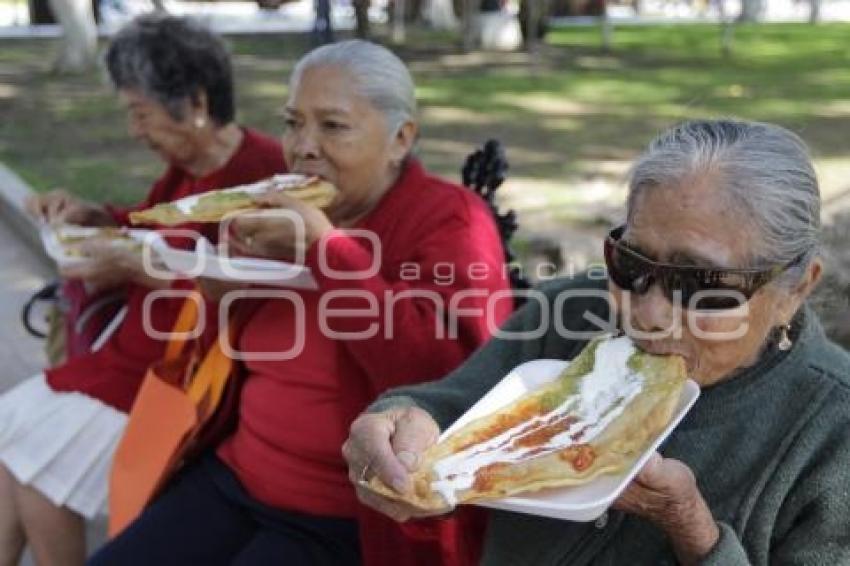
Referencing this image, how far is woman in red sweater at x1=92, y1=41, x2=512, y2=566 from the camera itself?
87.9 inches

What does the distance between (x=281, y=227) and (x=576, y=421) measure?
0.86 m

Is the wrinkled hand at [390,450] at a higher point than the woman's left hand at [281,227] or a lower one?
lower

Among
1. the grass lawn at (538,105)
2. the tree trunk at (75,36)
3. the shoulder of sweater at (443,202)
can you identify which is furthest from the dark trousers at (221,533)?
the tree trunk at (75,36)

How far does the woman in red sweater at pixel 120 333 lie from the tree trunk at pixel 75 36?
914 cm

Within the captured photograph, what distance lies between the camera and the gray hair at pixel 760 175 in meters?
1.59

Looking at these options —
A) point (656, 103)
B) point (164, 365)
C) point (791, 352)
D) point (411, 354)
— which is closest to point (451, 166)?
point (656, 103)

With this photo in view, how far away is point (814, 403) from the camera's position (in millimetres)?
1688

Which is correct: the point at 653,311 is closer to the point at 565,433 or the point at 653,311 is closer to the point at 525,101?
the point at 565,433

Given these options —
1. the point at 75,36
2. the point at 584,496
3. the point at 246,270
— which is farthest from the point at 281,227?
the point at 75,36

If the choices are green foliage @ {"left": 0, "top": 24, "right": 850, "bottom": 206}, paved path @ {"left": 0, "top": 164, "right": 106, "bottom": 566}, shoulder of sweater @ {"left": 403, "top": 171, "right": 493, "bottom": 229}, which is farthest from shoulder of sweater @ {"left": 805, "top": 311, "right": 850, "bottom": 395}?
green foliage @ {"left": 0, "top": 24, "right": 850, "bottom": 206}

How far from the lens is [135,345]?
3006 mm

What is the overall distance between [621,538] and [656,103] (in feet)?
28.2

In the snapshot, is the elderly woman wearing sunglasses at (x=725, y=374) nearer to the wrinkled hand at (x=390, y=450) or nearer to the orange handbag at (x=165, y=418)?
the wrinkled hand at (x=390, y=450)

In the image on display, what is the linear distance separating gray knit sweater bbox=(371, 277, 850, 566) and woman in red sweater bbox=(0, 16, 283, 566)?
1.31m
